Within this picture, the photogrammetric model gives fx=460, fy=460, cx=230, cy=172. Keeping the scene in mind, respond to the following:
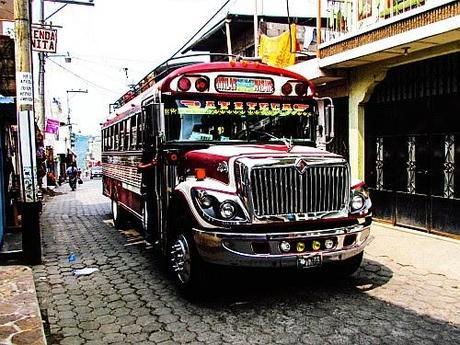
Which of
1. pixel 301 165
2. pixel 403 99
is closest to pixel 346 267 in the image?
pixel 301 165

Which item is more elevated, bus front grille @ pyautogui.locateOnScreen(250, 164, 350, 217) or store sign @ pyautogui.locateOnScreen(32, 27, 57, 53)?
store sign @ pyautogui.locateOnScreen(32, 27, 57, 53)

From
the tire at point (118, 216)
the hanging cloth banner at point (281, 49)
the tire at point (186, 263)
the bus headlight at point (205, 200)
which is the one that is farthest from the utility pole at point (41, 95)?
the bus headlight at point (205, 200)

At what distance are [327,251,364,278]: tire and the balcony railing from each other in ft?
14.0

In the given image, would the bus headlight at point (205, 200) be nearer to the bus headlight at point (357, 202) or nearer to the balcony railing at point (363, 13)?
the bus headlight at point (357, 202)

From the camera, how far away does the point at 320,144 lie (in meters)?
6.58

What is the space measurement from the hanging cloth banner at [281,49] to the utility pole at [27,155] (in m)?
6.57

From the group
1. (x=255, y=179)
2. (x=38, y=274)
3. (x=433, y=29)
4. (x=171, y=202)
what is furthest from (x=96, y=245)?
(x=433, y=29)

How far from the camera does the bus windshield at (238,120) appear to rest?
19.3 ft

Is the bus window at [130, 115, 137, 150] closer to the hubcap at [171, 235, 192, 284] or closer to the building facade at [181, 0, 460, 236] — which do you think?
the hubcap at [171, 235, 192, 284]

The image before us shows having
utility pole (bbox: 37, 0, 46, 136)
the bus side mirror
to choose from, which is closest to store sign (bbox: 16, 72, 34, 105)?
the bus side mirror

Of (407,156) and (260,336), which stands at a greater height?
(407,156)

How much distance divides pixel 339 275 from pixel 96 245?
480 centimetres

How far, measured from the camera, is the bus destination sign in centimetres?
606

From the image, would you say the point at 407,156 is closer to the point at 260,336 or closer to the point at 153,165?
the point at 153,165
